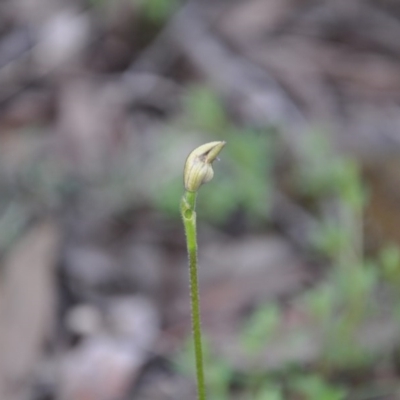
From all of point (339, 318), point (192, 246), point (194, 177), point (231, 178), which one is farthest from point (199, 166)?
point (231, 178)

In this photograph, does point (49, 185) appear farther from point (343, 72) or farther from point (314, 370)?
point (343, 72)

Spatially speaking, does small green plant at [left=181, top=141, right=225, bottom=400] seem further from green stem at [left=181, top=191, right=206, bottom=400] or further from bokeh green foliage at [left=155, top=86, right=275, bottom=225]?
bokeh green foliage at [left=155, top=86, right=275, bottom=225]

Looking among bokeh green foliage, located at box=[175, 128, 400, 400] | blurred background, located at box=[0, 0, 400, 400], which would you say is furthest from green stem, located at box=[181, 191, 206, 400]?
blurred background, located at box=[0, 0, 400, 400]

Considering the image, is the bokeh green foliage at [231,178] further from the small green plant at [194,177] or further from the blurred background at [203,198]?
the small green plant at [194,177]

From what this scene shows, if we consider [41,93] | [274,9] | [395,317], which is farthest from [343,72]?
[395,317]

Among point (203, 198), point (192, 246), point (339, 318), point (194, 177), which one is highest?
point (203, 198)

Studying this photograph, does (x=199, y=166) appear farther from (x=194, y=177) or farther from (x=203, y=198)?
(x=203, y=198)

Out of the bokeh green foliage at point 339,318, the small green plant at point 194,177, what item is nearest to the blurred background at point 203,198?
the bokeh green foliage at point 339,318
